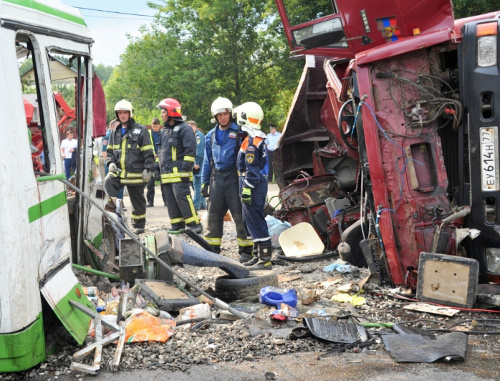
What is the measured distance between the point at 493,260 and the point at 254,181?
2.75 metres

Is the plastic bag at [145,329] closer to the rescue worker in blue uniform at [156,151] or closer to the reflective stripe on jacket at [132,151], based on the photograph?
the reflective stripe on jacket at [132,151]

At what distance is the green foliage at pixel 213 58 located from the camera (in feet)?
78.0

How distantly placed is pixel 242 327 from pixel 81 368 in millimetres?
1185

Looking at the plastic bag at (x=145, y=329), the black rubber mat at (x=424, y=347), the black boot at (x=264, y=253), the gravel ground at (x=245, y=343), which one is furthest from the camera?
the black boot at (x=264, y=253)

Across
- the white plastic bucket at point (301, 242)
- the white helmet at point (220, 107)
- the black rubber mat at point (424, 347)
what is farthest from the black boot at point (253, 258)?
the black rubber mat at point (424, 347)

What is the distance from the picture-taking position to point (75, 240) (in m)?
5.14

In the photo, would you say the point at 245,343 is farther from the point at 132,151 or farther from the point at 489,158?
the point at 132,151

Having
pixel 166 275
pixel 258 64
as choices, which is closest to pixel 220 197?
pixel 166 275

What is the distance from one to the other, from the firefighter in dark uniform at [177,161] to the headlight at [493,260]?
4.73 metres

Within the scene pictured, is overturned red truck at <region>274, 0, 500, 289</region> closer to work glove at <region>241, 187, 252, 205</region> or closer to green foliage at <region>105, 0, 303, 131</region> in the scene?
work glove at <region>241, 187, 252, 205</region>

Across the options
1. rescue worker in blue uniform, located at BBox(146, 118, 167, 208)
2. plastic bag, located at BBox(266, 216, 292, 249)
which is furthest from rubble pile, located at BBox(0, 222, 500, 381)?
rescue worker in blue uniform, located at BBox(146, 118, 167, 208)

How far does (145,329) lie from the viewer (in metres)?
4.10

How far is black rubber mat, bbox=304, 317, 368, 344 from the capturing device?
4164mm

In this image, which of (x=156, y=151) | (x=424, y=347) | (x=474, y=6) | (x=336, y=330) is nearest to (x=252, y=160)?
(x=336, y=330)
